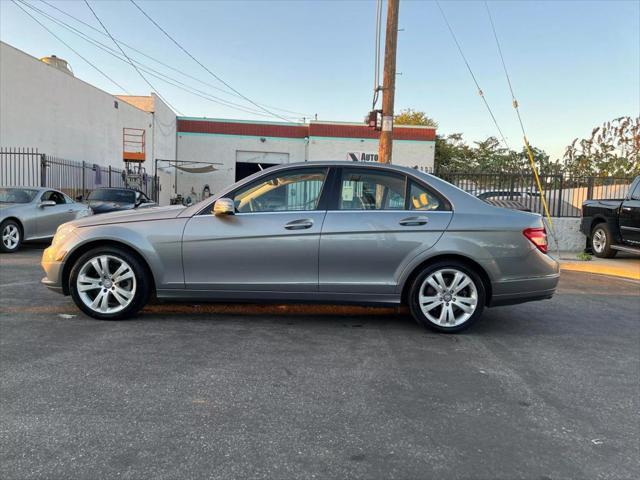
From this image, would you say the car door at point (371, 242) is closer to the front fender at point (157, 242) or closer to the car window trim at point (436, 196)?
the car window trim at point (436, 196)

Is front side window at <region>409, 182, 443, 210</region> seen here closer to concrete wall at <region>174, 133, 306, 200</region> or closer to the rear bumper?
the rear bumper

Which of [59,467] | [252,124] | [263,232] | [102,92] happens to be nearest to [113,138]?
[102,92]

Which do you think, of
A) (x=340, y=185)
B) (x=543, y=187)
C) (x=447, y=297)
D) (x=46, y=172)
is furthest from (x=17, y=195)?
(x=543, y=187)

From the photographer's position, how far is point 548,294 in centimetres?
495

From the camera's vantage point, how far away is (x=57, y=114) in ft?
64.2

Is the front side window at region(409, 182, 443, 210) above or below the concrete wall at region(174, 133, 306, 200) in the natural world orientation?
below

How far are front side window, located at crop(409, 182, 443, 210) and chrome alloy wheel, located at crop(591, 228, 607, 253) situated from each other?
7.99 metres

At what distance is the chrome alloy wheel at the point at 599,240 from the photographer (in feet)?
36.2

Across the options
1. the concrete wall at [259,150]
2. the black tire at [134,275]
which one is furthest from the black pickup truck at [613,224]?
the concrete wall at [259,150]

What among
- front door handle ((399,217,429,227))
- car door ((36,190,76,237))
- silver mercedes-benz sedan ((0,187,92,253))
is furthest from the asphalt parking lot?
car door ((36,190,76,237))

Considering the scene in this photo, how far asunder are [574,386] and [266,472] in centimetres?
249

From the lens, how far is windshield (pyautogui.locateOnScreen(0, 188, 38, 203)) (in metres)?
10.7

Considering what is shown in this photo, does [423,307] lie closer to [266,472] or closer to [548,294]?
[548,294]

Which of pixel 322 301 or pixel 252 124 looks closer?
pixel 322 301
